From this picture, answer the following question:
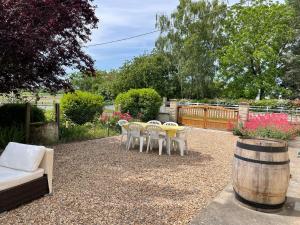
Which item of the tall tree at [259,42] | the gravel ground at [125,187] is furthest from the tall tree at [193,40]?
the gravel ground at [125,187]

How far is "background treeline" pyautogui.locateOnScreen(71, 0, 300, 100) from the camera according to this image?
21.6 meters

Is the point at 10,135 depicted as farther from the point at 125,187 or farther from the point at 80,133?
the point at 125,187

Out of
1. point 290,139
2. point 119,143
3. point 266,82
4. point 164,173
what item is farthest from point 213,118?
point 266,82

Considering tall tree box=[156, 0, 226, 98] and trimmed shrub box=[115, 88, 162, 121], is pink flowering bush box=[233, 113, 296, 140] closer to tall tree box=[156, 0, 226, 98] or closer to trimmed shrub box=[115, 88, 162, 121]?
trimmed shrub box=[115, 88, 162, 121]

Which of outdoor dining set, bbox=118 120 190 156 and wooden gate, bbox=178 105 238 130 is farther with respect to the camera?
wooden gate, bbox=178 105 238 130

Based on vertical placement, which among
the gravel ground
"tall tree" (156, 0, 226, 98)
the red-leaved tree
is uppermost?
"tall tree" (156, 0, 226, 98)

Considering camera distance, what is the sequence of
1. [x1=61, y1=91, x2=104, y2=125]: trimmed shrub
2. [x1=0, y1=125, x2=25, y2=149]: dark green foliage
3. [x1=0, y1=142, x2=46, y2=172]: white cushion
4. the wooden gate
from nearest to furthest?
[x1=0, y1=142, x2=46, y2=172]: white cushion < [x1=0, y1=125, x2=25, y2=149]: dark green foliage < [x1=61, y1=91, x2=104, y2=125]: trimmed shrub < the wooden gate

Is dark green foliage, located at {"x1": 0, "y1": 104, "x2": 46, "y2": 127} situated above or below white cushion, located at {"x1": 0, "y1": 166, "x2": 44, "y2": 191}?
above

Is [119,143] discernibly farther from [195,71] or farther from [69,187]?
[195,71]

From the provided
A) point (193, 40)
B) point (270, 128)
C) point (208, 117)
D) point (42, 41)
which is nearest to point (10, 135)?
point (42, 41)

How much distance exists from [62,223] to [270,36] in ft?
75.4

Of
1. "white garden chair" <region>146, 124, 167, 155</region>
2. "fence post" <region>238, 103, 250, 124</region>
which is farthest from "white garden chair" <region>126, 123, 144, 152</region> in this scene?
"fence post" <region>238, 103, 250, 124</region>

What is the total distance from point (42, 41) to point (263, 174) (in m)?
4.29

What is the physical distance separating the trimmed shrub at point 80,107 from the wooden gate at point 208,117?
4336mm
